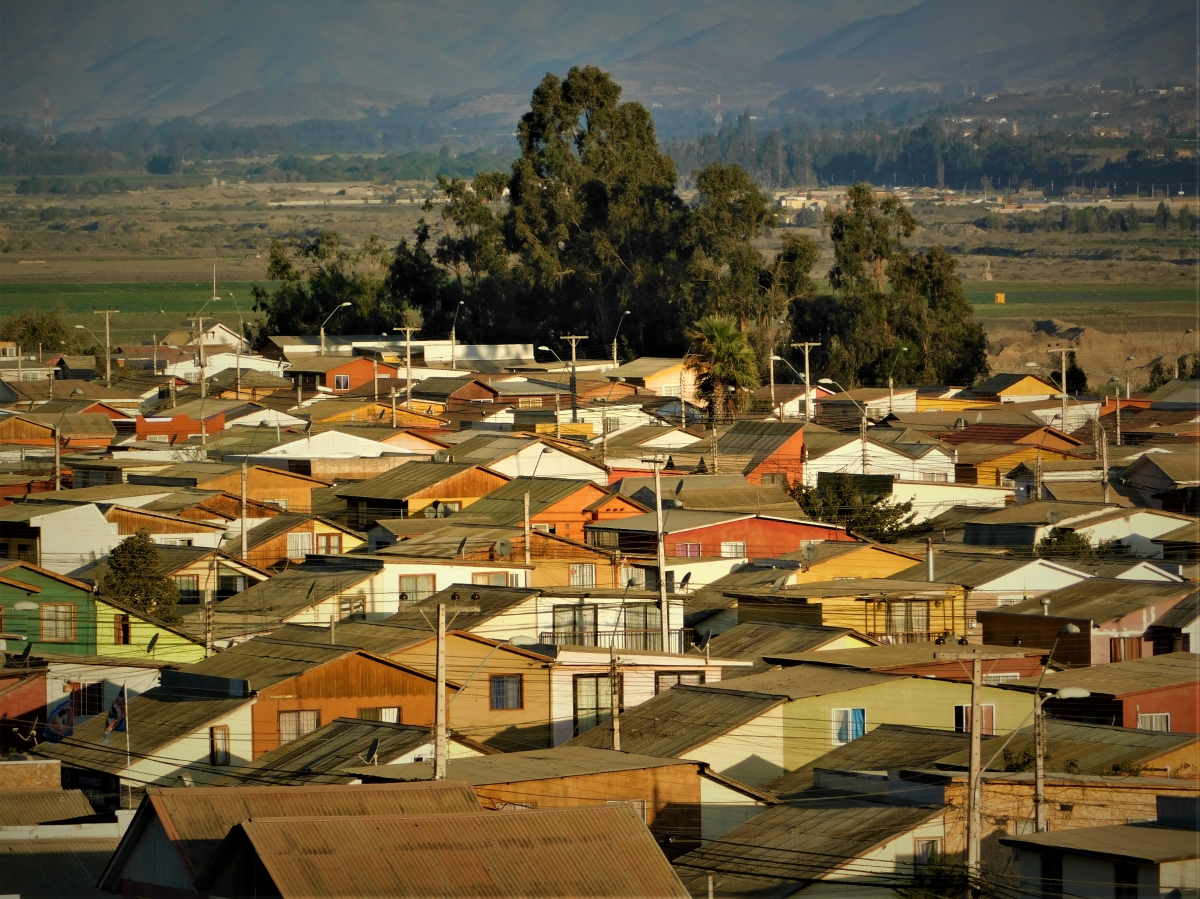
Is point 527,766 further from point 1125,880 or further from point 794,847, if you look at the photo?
point 1125,880

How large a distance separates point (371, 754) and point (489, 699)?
159 inches

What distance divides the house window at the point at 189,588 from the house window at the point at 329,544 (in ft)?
9.93

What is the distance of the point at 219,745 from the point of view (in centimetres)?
2302

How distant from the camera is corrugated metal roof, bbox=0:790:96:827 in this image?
63.0 ft

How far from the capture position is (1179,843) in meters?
14.8

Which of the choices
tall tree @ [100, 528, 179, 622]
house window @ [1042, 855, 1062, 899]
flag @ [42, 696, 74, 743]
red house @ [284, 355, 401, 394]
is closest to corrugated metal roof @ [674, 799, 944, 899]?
house window @ [1042, 855, 1062, 899]

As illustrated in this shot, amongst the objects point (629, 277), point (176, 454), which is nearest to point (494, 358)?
point (629, 277)

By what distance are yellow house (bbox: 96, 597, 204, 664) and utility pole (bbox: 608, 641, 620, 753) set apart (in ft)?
23.7

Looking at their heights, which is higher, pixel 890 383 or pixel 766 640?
pixel 890 383

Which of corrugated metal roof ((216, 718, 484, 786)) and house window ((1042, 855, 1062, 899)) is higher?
house window ((1042, 855, 1062, 899))

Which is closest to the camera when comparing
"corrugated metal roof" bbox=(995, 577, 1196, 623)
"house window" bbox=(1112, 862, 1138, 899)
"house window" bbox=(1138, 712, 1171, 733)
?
"house window" bbox=(1112, 862, 1138, 899)

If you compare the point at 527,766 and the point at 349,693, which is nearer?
the point at 527,766

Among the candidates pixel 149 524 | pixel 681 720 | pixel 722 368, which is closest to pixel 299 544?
pixel 149 524

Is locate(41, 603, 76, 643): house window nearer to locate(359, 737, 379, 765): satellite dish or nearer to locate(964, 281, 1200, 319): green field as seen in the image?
locate(359, 737, 379, 765): satellite dish
